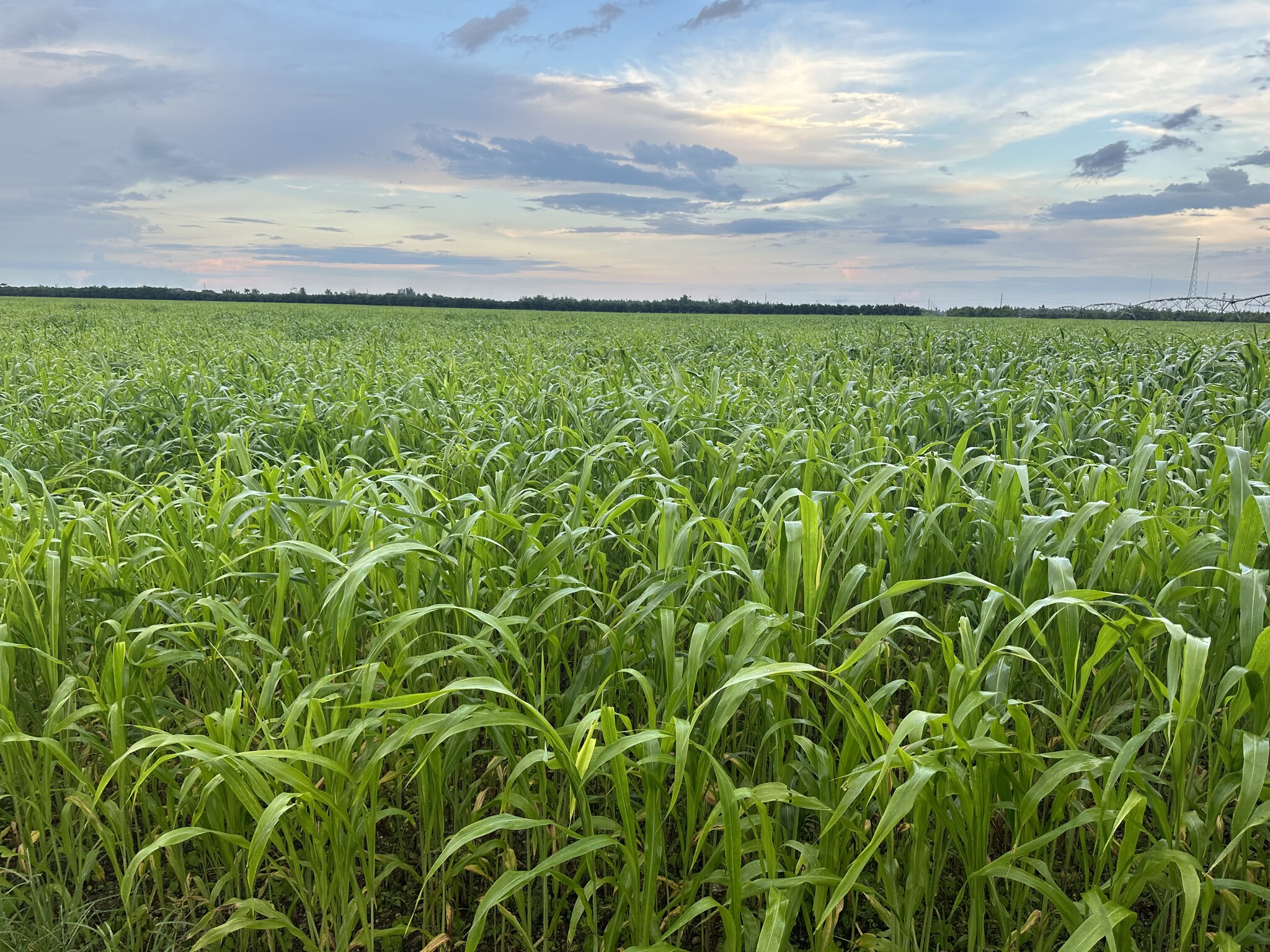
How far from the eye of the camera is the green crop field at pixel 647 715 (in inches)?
61.1

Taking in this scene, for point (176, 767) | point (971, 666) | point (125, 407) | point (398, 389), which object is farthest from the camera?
point (398, 389)

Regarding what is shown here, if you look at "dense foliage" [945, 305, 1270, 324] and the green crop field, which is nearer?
the green crop field

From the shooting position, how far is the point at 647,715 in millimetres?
2059

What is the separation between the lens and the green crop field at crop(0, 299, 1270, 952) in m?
1.55

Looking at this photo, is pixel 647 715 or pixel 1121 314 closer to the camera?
pixel 647 715

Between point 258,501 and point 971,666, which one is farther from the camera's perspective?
point 258,501

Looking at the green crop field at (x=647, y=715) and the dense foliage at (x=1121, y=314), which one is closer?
the green crop field at (x=647, y=715)

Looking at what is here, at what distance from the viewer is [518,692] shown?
2338mm

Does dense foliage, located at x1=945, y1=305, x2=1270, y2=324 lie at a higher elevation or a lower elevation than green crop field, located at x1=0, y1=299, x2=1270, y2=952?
higher

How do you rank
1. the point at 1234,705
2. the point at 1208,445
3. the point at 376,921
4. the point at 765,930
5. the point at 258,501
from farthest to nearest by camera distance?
the point at 1208,445 < the point at 258,501 < the point at 376,921 < the point at 1234,705 < the point at 765,930

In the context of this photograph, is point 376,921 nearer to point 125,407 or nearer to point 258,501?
point 258,501

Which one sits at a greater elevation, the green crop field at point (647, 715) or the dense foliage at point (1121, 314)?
the dense foliage at point (1121, 314)

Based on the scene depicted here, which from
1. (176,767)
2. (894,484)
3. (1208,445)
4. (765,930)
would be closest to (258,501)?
(176,767)

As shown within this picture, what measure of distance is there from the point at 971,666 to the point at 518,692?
131cm
